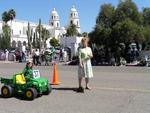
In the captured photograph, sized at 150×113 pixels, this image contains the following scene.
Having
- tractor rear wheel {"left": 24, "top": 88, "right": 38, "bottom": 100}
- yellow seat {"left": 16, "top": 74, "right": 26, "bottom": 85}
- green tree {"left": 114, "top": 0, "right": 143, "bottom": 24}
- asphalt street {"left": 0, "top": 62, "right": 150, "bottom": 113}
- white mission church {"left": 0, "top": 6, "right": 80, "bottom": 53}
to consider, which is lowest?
asphalt street {"left": 0, "top": 62, "right": 150, "bottom": 113}

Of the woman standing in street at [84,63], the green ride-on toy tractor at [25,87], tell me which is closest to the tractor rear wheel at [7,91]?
the green ride-on toy tractor at [25,87]

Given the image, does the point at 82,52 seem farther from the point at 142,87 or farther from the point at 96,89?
the point at 142,87

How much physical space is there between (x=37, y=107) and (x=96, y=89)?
3.60 meters

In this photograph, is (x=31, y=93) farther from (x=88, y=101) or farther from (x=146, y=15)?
(x=146, y=15)

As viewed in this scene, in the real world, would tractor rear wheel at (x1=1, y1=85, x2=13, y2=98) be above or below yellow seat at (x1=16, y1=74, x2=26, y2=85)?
below

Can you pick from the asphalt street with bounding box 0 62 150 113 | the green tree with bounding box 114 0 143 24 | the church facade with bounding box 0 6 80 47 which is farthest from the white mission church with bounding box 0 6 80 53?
the asphalt street with bounding box 0 62 150 113

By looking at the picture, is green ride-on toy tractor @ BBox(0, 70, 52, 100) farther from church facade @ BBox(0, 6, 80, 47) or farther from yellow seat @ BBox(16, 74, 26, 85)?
church facade @ BBox(0, 6, 80, 47)

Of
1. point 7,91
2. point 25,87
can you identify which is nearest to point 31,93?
point 25,87

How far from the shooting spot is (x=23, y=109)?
10414 mm

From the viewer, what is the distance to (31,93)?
11.6m

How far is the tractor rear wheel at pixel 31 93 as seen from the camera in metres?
11.6

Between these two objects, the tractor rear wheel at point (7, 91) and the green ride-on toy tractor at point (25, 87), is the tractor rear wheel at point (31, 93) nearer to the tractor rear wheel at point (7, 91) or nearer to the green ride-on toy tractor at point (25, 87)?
the green ride-on toy tractor at point (25, 87)

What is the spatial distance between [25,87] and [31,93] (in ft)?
1.13

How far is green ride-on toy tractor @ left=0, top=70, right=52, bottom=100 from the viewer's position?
11.7 meters
